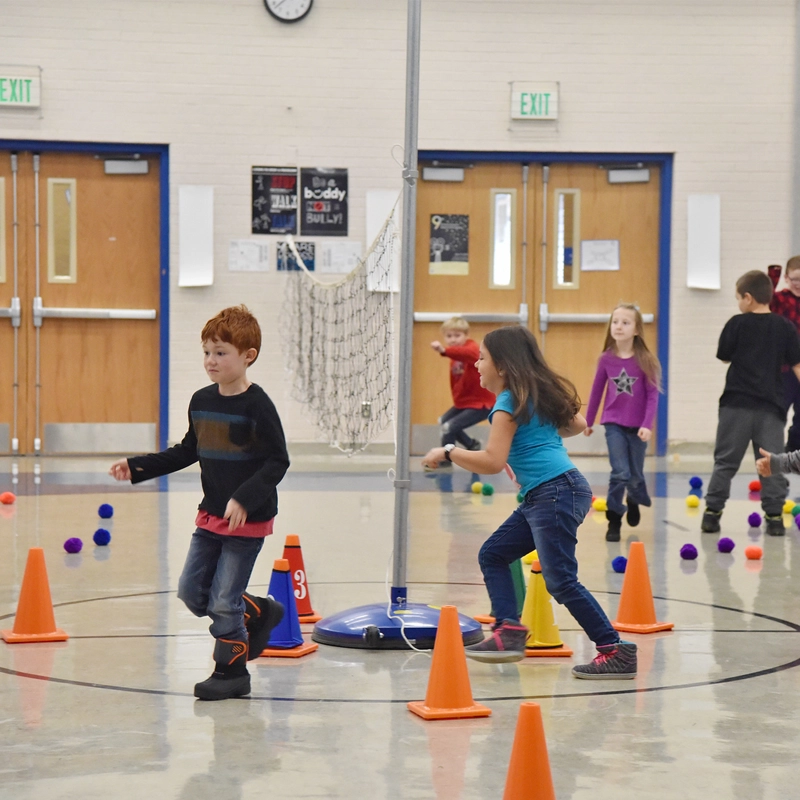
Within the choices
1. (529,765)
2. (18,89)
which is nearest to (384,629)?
(529,765)

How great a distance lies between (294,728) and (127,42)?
33.4 feet

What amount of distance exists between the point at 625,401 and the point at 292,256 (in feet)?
18.8

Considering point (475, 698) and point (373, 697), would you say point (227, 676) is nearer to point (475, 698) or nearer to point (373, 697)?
point (373, 697)

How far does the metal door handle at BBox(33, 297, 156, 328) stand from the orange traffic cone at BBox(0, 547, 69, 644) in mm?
8218

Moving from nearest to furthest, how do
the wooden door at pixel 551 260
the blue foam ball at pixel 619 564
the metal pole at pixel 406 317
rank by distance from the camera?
the metal pole at pixel 406 317, the blue foam ball at pixel 619 564, the wooden door at pixel 551 260

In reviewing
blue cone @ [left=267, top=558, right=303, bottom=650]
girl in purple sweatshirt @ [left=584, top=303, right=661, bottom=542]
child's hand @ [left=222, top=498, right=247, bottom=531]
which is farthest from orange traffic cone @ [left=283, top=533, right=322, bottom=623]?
girl in purple sweatshirt @ [left=584, top=303, right=661, bottom=542]

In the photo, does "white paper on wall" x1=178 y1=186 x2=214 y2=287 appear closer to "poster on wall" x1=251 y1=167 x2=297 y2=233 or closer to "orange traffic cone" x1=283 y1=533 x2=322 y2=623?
"poster on wall" x1=251 y1=167 x2=297 y2=233

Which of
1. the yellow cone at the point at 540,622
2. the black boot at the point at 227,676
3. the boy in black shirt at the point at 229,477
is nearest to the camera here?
the black boot at the point at 227,676

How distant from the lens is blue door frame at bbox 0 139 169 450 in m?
12.5

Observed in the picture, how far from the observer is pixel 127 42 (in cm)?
1237

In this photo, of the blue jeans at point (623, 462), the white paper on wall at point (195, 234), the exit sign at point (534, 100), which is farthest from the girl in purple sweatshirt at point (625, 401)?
the white paper on wall at point (195, 234)

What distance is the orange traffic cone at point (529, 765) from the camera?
2854 mm

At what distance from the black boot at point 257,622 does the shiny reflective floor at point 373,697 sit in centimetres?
10

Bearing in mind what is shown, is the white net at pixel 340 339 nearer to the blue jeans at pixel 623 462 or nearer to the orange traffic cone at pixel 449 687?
the blue jeans at pixel 623 462
